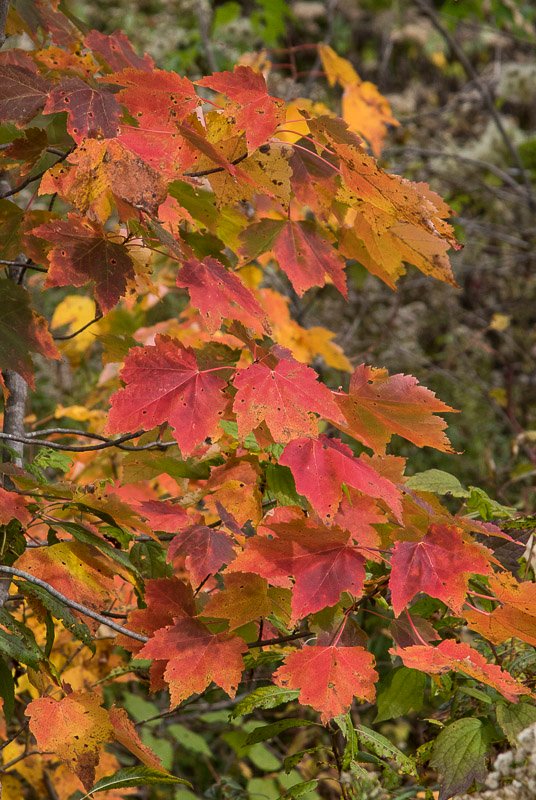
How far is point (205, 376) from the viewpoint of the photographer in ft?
2.97

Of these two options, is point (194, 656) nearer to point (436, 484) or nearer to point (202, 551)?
point (202, 551)

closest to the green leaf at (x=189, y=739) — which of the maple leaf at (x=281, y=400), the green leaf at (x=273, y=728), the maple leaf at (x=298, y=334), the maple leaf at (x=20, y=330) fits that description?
the maple leaf at (x=298, y=334)

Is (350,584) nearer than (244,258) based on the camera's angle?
Yes

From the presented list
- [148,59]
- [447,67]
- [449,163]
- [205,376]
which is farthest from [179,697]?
[447,67]

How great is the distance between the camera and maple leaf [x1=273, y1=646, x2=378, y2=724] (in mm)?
796

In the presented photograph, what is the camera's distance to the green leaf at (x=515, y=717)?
85 centimetres

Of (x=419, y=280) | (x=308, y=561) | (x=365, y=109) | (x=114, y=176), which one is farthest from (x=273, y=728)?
(x=419, y=280)

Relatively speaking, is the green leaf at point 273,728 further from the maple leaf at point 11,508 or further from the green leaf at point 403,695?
the maple leaf at point 11,508

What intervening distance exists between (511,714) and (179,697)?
331mm

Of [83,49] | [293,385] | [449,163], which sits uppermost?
[83,49]

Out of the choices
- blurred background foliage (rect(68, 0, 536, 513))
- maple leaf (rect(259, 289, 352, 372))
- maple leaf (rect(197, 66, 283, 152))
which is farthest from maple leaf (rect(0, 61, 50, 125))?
blurred background foliage (rect(68, 0, 536, 513))

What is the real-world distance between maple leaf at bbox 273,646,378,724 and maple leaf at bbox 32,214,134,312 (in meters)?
0.41

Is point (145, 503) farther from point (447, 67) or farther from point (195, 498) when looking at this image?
point (447, 67)

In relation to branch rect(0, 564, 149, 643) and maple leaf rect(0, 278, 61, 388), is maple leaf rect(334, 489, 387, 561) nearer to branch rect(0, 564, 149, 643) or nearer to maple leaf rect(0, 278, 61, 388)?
branch rect(0, 564, 149, 643)
